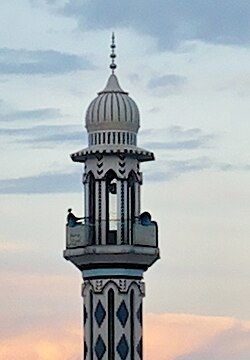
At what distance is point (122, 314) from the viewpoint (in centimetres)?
3803

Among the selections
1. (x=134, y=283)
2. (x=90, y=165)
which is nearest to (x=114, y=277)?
(x=134, y=283)

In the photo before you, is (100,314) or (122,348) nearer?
(122,348)

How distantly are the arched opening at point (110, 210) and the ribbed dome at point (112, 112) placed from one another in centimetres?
151

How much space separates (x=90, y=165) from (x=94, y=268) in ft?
10.9

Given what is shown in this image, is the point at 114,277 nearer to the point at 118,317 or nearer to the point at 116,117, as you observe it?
the point at 118,317

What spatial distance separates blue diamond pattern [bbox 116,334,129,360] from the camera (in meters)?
37.8

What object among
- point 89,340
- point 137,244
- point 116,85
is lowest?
point 89,340

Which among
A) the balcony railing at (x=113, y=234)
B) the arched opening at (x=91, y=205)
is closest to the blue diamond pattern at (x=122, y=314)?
the balcony railing at (x=113, y=234)

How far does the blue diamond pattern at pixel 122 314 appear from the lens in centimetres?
3797

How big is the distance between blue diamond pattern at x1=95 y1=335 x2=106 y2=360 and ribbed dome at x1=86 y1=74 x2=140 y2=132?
6681 millimetres

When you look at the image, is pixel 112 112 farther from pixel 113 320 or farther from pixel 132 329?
pixel 132 329

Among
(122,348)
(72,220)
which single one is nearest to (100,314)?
(122,348)

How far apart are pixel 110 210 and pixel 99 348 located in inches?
172

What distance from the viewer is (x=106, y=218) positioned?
127ft
